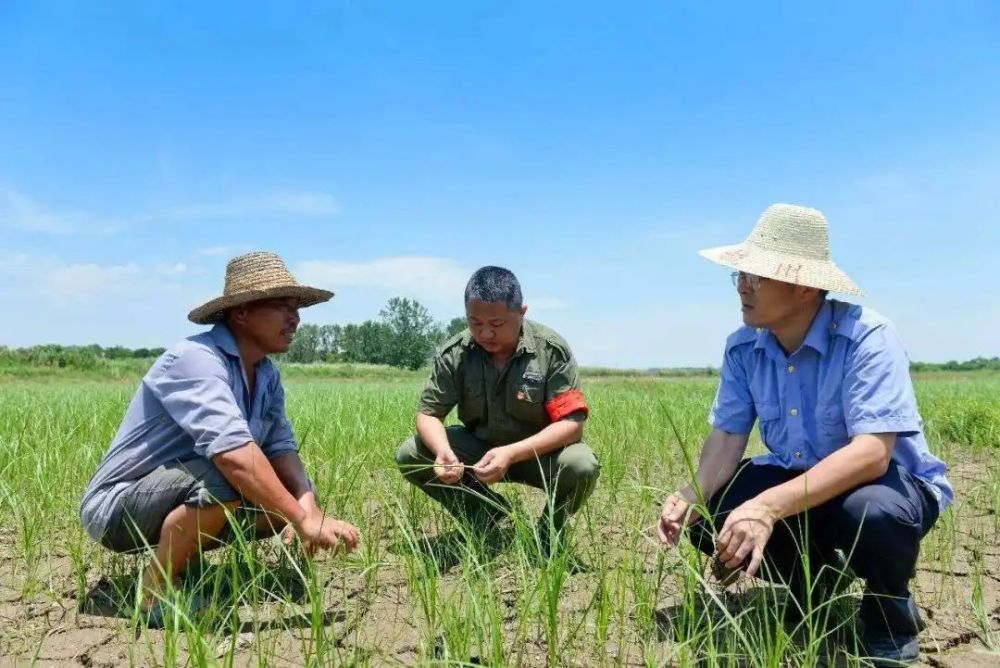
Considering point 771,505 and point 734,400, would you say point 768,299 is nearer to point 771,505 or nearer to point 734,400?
point 734,400

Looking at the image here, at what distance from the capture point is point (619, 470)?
3607 millimetres

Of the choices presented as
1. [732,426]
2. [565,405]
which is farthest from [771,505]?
[565,405]

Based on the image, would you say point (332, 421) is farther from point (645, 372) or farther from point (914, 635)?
point (645, 372)

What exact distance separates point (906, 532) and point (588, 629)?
0.88m

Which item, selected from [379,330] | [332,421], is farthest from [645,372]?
[332,421]

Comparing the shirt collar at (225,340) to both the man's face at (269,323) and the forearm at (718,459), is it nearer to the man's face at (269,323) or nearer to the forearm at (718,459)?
the man's face at (269,323)

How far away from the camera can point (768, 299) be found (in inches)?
80.8

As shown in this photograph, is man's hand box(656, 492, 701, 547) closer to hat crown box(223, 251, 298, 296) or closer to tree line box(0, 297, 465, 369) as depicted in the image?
hat crown box(223, 251, 298, 296)

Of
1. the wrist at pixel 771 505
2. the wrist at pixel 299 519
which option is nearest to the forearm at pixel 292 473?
the wrist at pixel 299 519

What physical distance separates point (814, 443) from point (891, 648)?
56 centimetres

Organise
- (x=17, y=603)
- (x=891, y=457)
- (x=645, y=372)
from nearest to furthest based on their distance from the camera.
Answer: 1. (x=891, y=457)
2. (x=17, y=603)
3. (x=645, y=372)

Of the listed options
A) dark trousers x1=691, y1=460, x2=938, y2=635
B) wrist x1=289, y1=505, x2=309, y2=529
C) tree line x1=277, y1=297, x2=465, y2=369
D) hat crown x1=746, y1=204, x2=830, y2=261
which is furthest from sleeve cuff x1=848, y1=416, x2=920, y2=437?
tree line x1=277, y1=297, x2=465, y2=369

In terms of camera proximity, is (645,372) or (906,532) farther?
(645,372)

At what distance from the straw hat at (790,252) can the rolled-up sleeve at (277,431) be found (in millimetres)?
1545
